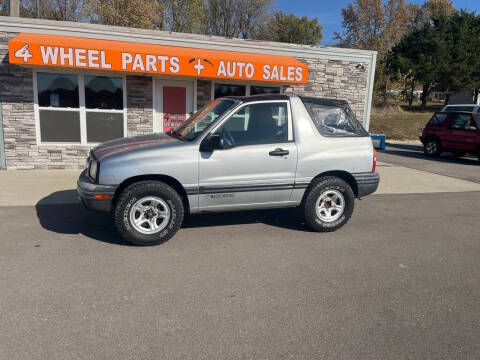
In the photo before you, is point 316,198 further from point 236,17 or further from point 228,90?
point 236,17

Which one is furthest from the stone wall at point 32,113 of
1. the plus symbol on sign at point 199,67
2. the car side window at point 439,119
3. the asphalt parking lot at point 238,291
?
the car side window at point 439,119

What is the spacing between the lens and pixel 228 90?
11156 millimetres

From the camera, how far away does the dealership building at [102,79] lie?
29.1 feet

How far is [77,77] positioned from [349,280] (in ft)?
28.0

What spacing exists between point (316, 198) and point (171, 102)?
21.1 feet

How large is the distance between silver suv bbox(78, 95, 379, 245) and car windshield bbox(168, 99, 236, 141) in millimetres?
22

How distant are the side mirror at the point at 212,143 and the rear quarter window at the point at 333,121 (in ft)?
4.93

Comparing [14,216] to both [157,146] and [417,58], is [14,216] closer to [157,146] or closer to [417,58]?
[157,146]

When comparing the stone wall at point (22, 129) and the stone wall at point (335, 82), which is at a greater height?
the stone wall at point (335, 82)

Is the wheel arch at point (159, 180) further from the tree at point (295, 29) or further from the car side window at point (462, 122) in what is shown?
the tree at point (295, 29)

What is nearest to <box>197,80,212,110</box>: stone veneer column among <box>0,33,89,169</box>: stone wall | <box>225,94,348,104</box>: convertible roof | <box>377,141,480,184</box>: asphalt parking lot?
<box>0,33,89,169</box>: stone wall

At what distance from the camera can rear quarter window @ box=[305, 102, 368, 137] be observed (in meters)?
5.58

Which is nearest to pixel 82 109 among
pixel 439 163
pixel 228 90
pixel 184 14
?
pixel 228 90

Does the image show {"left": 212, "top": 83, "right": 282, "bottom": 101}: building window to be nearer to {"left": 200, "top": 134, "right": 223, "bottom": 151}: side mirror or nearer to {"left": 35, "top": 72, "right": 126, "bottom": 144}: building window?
{"left": 35, "top": 72, "right": 126, "bottom": 144}: building window
